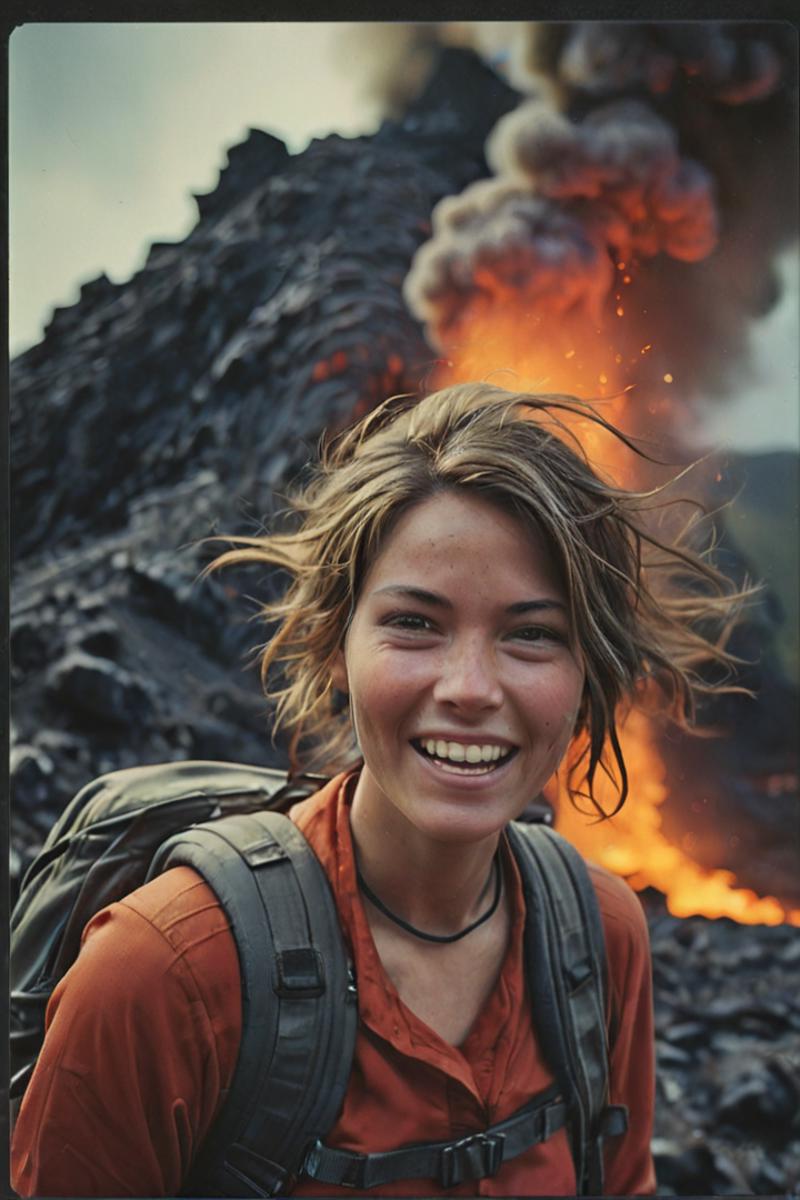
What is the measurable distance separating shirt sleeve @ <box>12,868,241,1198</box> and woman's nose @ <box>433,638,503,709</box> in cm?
43

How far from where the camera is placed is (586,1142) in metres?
1.74

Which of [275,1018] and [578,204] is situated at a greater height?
[578,204]

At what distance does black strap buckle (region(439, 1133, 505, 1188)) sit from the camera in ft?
5.09

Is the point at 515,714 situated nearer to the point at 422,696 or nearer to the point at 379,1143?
the point at 422,696

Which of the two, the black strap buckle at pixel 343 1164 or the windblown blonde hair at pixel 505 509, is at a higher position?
the windblown blonde hair at pixel 505 509

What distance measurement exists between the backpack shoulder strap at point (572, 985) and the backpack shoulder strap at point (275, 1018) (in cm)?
33

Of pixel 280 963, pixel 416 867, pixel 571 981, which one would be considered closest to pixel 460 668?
pixel 416 867

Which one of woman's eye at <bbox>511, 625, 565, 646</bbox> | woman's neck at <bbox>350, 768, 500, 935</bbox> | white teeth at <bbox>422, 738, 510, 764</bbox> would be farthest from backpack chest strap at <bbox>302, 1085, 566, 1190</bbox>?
woman's eye at <bbox>511, 625, 565, 646</bbox>

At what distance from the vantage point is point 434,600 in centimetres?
152

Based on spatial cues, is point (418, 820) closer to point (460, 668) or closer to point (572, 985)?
point (460, 668)

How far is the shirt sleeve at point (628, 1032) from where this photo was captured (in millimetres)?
1802

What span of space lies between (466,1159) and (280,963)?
1.35ft

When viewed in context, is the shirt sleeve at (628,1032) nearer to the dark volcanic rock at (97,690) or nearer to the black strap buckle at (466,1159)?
the black strap buckle at (466,1159)

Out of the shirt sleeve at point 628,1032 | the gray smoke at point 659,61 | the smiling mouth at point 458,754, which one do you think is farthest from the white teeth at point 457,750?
the gray smoke at point 659,61
